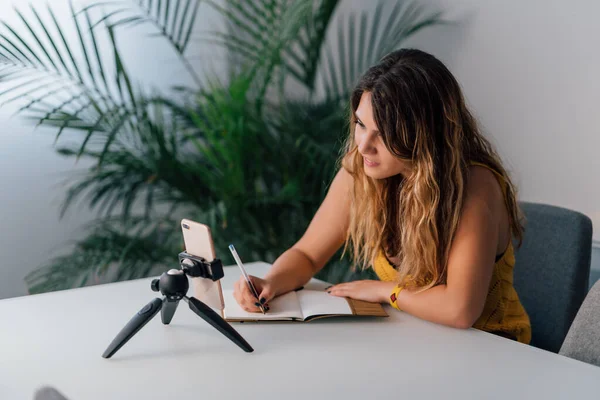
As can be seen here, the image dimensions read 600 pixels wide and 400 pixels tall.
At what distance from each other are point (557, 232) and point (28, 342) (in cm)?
134

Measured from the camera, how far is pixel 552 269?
6.06 ft

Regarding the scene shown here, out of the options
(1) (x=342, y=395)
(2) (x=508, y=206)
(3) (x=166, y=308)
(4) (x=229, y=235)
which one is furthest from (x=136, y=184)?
(1) (x=342, y=395)

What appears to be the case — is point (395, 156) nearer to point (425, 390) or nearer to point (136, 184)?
point (425, 390)

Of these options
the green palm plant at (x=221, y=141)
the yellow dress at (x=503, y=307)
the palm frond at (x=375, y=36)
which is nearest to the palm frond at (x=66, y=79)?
the green palm plant at (x=221, y=141)

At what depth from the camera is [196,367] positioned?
1.22 meters

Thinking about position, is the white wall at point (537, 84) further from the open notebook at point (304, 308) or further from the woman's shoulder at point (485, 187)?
the open notebook at point (304, 308)

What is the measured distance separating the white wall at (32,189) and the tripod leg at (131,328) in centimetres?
169

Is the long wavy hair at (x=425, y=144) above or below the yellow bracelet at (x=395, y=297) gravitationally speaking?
above

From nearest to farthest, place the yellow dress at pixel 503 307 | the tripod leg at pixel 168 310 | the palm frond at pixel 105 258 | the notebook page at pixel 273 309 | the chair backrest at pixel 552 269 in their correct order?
1. the tripod leg at pixel 168 310
2. the notebook page at pixel 273 309
3. the yellow dress at pixel 503 307
4. the chair backrest at pixel 552 269
5. the palm frond at pixel 105 258

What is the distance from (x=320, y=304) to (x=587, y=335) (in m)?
0.57

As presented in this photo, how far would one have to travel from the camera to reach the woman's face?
1.58m

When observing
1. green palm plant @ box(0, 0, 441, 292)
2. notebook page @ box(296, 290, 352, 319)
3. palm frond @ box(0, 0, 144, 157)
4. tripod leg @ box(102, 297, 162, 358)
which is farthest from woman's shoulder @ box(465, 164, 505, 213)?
palm frond @ box(0, 0, 144, 157)

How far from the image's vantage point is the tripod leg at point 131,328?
1.26m

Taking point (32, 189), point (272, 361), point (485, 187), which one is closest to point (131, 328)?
point (272, 361)
